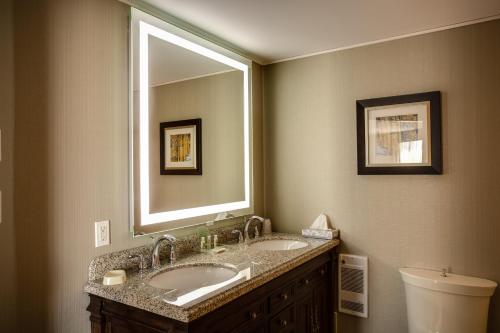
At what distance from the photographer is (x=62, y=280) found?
1.50m

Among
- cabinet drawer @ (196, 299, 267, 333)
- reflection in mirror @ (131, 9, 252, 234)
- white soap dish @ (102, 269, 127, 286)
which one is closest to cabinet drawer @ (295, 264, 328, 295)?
cabinet drawer @ (196, 299, 267, 333)

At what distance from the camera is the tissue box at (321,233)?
8.18 feet

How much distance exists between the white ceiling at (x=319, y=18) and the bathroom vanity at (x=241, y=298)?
54.8 inches

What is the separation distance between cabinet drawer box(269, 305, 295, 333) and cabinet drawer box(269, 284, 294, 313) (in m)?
0.04

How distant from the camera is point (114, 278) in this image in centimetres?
155

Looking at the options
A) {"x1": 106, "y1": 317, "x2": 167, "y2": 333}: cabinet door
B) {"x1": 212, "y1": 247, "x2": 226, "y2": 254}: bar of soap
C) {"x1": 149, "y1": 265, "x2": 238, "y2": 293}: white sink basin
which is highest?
{"x1": 212, "y1": 247, "x2": 226, "y2": 254}: bar of soap

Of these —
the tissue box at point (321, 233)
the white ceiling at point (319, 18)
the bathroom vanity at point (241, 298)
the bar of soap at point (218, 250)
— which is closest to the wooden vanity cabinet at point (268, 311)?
the bathroom vanity at point (241, 298)

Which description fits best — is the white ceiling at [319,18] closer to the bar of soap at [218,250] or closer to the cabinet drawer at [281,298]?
the bar of soap at [218,250]

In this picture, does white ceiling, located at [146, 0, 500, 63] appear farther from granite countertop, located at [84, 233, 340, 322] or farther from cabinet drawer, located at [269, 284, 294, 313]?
cabinet drawer, located at [269, 284, 294, 313]

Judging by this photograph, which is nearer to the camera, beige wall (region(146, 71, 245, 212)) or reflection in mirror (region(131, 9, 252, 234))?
reflection in mirror (region(131, 9, 252, 234))

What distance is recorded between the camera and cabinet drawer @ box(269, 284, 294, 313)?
1845 millimetres

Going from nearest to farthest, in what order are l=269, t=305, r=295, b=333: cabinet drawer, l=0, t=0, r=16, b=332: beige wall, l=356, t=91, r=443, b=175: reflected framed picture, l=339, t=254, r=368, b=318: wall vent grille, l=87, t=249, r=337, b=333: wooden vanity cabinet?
l=0, t=0, r=16, b=332: beige wall
l=87, t=249, r=337, b=333: wooden vanity cabinet
l=269, t=305, r=295, b=333: cabinet drawer
l=356, t=91, r=443, b=175: reflected framed picture
l=339, t=254, r=368, b=318: wall vent grille

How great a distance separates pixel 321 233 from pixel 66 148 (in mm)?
1750

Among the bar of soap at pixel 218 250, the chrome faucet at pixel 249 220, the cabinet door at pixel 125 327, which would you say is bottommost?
the cabinet door at pixel 125 327
